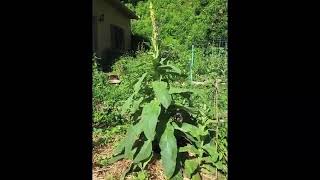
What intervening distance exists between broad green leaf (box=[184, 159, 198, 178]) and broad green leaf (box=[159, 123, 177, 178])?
12 cm

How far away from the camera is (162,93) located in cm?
237

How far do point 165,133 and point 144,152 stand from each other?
0.52ft

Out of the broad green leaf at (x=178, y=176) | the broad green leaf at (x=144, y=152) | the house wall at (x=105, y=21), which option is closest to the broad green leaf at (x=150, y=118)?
the broad green leaf at (x=144, y=152)

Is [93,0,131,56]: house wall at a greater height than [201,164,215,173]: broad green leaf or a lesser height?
greater

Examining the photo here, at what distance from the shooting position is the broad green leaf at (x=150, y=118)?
2.29 m

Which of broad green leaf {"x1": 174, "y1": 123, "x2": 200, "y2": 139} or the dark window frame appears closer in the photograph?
A: broad green leaf {"x1": 174, "y1": 123, "x2": 200, "y2": 139}

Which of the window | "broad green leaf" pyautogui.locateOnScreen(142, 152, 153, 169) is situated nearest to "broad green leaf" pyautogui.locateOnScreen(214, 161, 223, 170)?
"broad green leaf" pyautogui.locateOnScreen(142, 152, 153, 169)

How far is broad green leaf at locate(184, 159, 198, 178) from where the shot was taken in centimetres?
233

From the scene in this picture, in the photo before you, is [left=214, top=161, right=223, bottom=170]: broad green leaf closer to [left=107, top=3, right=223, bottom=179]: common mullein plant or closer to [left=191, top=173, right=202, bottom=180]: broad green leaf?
[left=107, top=3, right=223, bottom=179]: common mullein plant

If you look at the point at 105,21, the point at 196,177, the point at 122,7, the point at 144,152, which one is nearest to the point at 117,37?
the point at 122,7

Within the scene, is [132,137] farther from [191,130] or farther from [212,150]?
[212,150]
